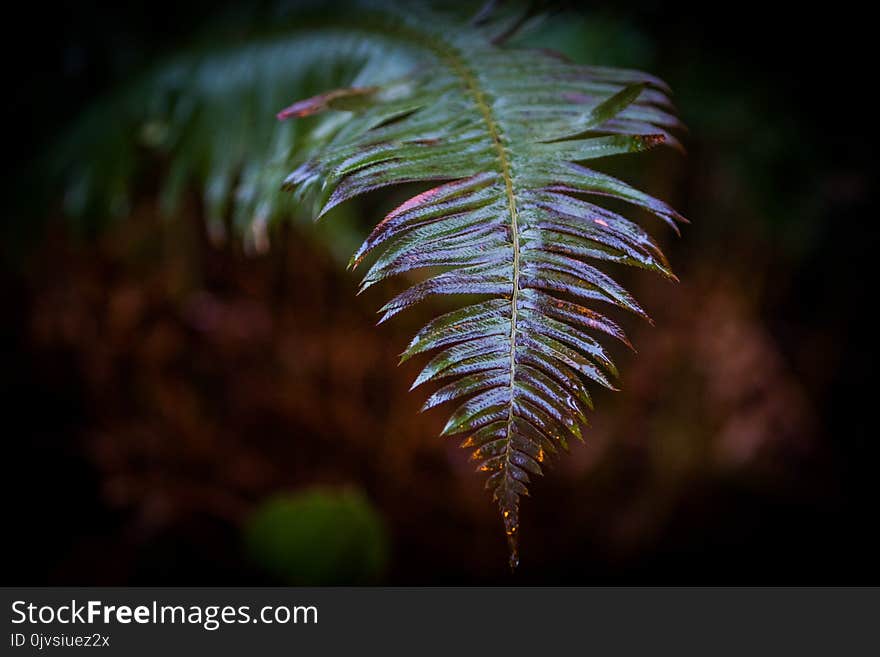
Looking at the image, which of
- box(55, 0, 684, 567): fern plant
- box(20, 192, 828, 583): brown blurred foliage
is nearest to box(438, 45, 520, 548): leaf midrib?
box(55, 0, 684, 567): fern plant

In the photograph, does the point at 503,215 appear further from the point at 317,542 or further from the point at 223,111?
the point at 317,542

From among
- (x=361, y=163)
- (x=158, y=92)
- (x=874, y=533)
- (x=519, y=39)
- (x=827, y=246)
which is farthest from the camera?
(x=874, y=533)

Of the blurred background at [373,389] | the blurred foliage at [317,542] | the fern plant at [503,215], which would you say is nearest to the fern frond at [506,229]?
the fern plant at [503,215]

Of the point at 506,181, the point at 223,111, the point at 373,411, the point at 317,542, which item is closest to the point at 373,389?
the point at 373,411

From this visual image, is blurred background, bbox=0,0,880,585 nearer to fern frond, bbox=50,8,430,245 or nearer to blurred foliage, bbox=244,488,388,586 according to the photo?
blurred foliage, bbox=244,488,388,586

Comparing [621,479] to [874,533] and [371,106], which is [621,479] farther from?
[371,106]

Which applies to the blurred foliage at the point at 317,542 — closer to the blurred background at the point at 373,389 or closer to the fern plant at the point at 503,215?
the blurred background at the point at 373,389

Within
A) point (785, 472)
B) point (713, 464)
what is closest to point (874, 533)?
point (785, 472)
